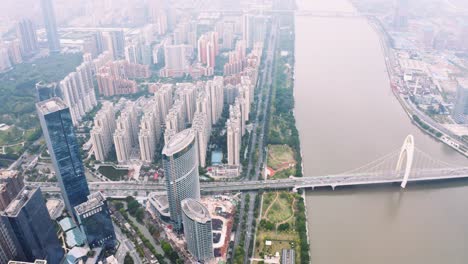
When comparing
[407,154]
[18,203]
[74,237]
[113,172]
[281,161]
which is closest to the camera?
[18,203]

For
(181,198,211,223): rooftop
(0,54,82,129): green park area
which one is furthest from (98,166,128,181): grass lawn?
(0,54,82,129): green park area

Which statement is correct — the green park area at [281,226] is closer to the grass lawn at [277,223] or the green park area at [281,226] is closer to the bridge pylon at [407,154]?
the grass lawn at [277,223]

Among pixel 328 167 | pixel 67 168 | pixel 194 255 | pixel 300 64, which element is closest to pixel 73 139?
pixel 67 168

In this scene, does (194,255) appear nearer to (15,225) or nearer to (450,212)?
(15,225)

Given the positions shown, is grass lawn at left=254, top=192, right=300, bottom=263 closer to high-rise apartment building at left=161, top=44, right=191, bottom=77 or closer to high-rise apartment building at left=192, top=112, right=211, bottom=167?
high-rise apartment building at left=192, top=112, right=211, bottom=167

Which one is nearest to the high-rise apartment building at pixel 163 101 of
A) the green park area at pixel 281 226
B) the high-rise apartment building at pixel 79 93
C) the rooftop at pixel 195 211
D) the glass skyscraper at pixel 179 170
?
the high-rise apartment building at pixel 79 93

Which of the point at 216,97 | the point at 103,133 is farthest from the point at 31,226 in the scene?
the point at 216,97

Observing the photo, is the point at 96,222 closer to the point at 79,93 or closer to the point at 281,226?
the point at 281,226
